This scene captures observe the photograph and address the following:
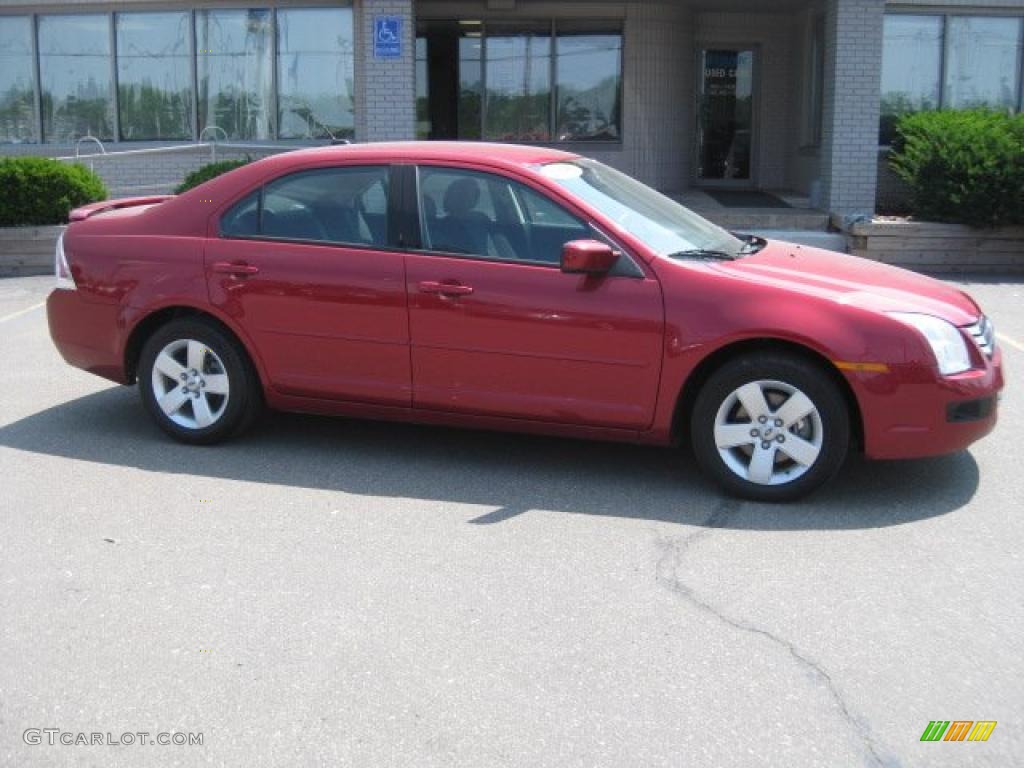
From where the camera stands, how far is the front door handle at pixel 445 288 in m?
5.88

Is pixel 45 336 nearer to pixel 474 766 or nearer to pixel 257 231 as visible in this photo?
pixel 257 231

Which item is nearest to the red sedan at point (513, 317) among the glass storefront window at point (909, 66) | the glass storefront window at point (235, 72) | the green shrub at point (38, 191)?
the green shrub at point (38, 191)

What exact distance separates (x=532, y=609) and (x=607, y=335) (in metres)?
1.65

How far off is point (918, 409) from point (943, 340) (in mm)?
342

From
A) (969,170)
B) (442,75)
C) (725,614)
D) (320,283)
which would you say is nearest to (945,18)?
(969,170)

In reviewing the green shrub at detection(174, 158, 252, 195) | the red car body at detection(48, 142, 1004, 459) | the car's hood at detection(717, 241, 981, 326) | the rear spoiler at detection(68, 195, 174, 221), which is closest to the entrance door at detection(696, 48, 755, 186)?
the green shrub at detection(174, 158, 252, 195)

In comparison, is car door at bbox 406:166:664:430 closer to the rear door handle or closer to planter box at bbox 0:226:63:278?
the rear door handle

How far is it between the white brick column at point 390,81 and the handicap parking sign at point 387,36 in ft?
0.15

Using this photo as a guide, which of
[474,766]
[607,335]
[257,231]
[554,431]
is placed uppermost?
[257,231]

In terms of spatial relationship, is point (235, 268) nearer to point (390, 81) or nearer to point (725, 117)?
point (390, 81)

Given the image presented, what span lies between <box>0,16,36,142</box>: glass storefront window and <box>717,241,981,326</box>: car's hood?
13.5 metres

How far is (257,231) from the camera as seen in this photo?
640 centimetres

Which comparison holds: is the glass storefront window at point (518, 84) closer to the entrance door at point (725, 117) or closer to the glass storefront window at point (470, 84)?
the glass storefront window at point (470, 84)

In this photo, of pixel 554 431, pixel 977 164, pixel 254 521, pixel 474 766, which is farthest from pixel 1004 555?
pixel 977 164
